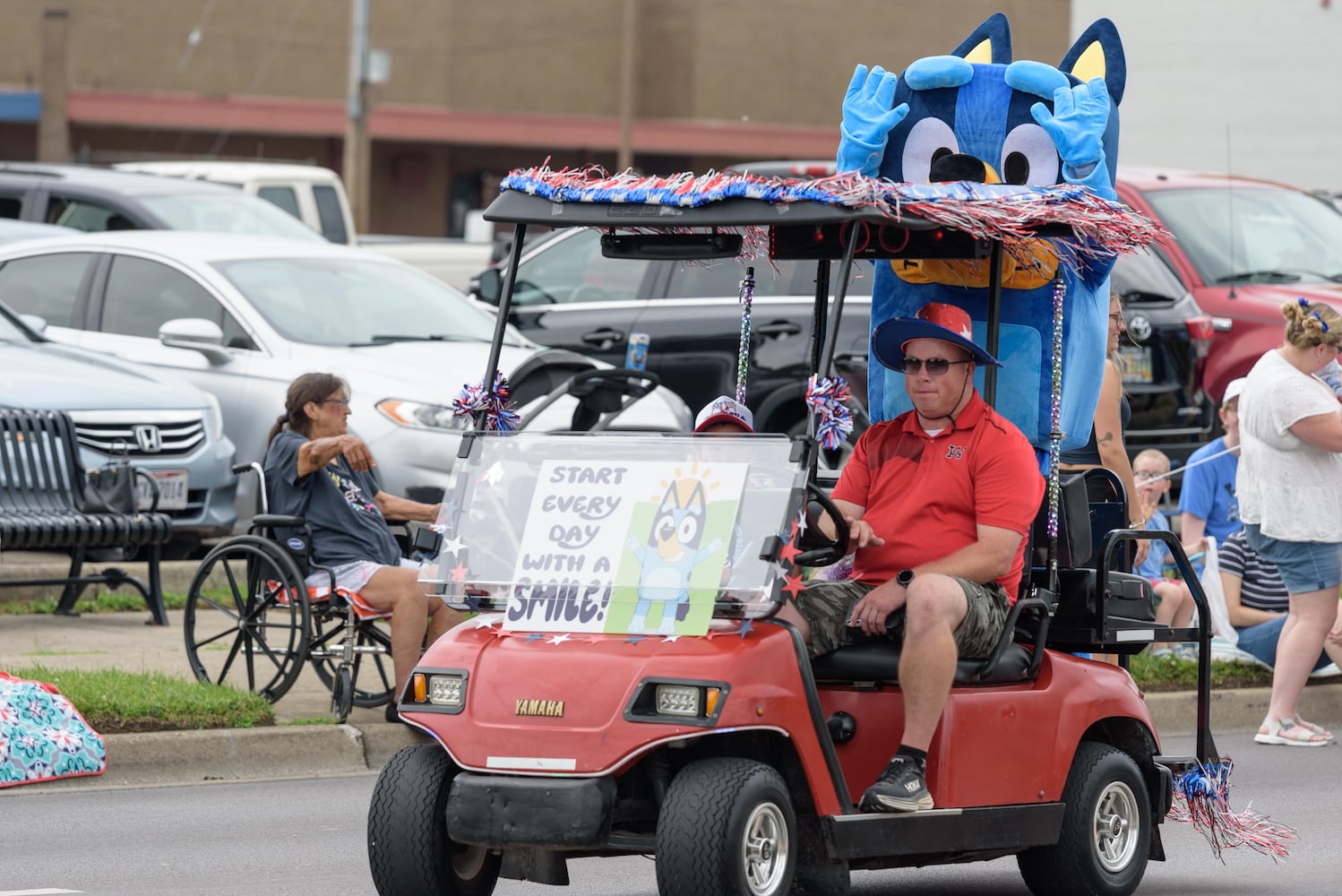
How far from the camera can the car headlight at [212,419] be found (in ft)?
41.1

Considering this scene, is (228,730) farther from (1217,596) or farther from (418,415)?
(1217,596)

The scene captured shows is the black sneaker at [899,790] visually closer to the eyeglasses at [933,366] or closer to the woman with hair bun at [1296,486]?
the eyeglasses at [933,366]

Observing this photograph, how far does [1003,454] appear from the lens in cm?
657

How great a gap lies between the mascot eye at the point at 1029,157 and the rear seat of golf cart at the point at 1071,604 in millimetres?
1038

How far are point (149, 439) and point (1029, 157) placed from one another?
6267mm

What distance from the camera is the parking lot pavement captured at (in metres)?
9.02

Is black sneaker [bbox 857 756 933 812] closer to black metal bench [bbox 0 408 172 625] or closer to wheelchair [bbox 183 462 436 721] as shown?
wheelchair [bbox 183 462 436 721]

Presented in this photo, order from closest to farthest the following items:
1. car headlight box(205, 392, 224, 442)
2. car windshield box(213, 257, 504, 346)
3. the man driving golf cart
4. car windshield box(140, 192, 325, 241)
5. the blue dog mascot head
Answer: the man driving golf cart, the blue dog mascot head, car headlight box(205, 392, 224, 442), car windshield box(213, 257, 504, 346), car windshield box(140, 192, 325, 241)

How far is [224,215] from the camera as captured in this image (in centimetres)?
1838

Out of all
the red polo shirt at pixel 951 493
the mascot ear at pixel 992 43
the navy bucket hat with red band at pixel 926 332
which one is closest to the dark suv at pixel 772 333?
the mascot ear at pixel 992 43

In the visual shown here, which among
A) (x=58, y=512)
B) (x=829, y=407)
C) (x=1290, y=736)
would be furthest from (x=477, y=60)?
(x=829, y=407)

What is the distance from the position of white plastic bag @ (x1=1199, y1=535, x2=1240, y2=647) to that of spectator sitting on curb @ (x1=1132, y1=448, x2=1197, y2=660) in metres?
0.11

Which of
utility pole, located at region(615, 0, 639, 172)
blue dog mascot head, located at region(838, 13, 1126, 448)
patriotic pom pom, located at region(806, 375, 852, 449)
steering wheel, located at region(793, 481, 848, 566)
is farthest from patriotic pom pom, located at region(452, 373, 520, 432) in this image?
utility pole, located at region(615, 0, 639, 172)

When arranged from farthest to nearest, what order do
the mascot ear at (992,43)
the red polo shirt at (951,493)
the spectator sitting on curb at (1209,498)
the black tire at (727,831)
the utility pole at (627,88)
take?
1. the utility pole at (627,88)
2. the spectator sitting on curb at (1209,498)
3. the mascot ear at (992,43)
4. the red polo shirt at (951,493)
5. the black tire at (727,831)
